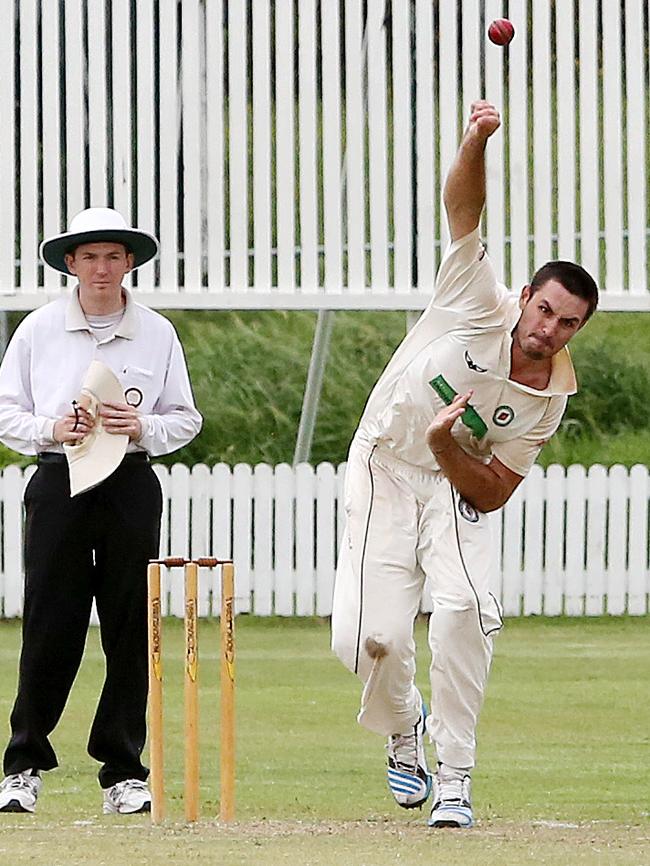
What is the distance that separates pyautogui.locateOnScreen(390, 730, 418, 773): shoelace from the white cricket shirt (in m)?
0.92

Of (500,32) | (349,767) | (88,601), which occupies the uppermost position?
(500,32)

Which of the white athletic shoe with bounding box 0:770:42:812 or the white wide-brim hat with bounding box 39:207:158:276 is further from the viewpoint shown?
the white wide-brim hat with bounding box 39:207:158:276

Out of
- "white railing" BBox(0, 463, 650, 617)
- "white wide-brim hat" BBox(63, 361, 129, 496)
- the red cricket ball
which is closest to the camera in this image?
the red cricket ball

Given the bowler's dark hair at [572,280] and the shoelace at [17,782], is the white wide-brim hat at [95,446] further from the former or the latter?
the bowler's dark hair at [572,280]

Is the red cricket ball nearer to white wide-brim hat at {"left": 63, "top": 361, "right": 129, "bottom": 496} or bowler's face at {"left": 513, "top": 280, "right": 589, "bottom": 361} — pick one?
bowler's face at {"left": 513, "top": 280, "right": 589, "bottom": 361}

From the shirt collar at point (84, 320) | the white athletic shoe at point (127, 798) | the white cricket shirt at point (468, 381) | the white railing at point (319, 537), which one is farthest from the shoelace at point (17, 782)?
the white railing at point (319, 537)

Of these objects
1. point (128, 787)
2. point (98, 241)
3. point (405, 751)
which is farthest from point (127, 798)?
point (98, 241)

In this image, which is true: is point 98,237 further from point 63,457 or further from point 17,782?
point 17,782

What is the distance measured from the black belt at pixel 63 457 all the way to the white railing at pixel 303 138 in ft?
20.6

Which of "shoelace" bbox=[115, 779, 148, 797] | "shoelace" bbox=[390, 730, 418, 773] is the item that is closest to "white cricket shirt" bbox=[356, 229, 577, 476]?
"shoelace" bbox=[390, 730, 418, 773]

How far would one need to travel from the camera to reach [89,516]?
6.59 metres

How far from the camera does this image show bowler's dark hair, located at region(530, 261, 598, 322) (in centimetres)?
613

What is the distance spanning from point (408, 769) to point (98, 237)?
1.99 m

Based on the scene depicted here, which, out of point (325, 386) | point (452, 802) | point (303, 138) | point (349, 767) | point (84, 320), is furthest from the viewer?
point (325, 386)
